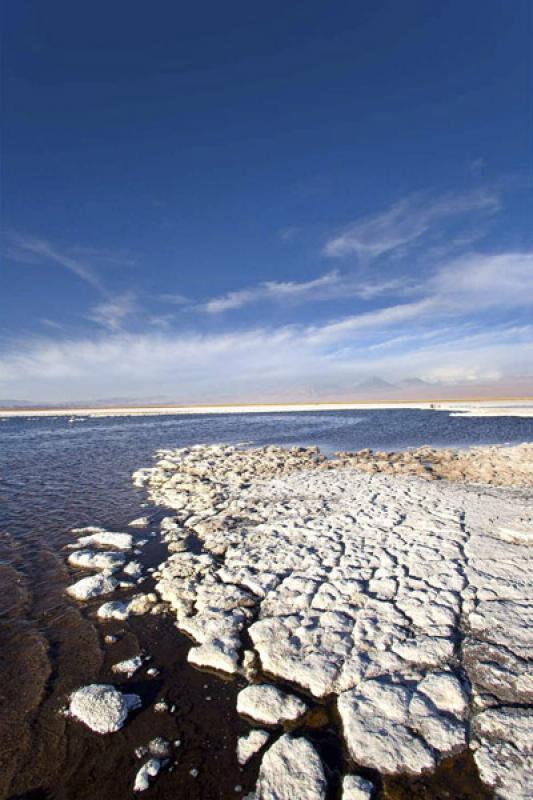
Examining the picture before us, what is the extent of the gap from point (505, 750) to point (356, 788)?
137cm

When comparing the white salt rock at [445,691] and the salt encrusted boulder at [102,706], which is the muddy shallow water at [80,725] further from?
the white salt rock at [445,691]

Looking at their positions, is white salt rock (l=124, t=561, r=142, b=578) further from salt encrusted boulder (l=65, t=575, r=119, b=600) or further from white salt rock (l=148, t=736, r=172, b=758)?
white salt rock (l=148, t=736, r=172, b=758)

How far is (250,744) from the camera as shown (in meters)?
3.60

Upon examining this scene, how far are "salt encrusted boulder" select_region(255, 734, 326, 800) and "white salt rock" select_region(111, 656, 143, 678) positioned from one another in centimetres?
196

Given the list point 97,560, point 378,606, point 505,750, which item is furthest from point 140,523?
point 505,750

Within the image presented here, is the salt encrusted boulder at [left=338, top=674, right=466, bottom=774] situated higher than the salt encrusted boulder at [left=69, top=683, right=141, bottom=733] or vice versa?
the salt encrusted boulder at [left=338, top=674, right=466, bottom=774]

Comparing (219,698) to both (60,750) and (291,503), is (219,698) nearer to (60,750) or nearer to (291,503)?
(60,750)

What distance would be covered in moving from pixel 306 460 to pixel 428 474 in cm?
531

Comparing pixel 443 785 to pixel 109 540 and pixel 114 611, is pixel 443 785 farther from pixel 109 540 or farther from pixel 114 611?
pixel 109 540

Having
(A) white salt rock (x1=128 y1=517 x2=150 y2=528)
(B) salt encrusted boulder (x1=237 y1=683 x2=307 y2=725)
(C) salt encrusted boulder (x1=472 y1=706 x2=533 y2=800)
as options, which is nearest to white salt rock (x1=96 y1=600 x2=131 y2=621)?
(B) salt encrusted boulder (x1=237 y1=683 x2=307 y2=725)

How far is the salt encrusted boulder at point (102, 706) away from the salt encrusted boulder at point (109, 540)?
395 cm

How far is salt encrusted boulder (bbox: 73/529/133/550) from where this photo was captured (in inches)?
323

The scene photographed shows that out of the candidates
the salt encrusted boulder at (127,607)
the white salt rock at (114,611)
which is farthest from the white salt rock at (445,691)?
the white salt rock at (114,611)

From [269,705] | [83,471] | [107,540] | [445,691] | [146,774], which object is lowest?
[146,774]
